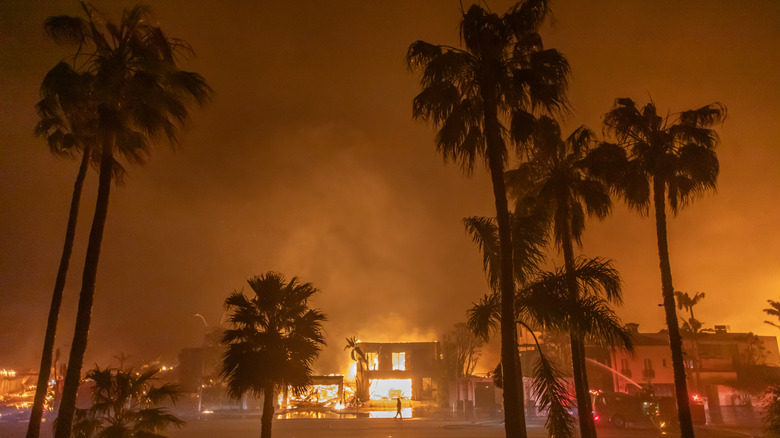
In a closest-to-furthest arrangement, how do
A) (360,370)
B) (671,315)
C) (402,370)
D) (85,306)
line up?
1. (85,306)
2. (671,315)
3. (360,370)
4. (402,370)

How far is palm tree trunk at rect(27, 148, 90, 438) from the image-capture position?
1354 centimetres

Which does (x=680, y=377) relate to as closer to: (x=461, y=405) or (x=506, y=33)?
(x=506, y=33)

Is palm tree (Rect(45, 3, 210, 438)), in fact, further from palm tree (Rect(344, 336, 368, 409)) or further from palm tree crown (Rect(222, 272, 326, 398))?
palm tree (Rect(344, 336, 368, 409))

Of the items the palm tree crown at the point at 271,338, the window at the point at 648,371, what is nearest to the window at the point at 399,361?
the window at the point at 648,371

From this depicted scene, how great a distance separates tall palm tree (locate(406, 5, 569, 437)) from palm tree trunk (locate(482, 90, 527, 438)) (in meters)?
0.02

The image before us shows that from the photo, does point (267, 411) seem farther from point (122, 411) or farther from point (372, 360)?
point (372, 360)

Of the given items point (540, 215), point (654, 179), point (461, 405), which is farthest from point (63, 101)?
point (461, 405)

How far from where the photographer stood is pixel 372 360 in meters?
86.5

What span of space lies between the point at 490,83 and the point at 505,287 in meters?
4.48

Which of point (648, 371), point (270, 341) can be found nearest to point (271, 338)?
point (270, 341)

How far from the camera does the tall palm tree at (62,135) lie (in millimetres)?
13070

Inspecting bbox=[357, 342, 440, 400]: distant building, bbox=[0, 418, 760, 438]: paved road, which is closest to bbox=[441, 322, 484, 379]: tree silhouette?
bbox=[357, 342, 440, 400]: distant building

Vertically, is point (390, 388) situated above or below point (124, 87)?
below

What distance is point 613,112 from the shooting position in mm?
17875
